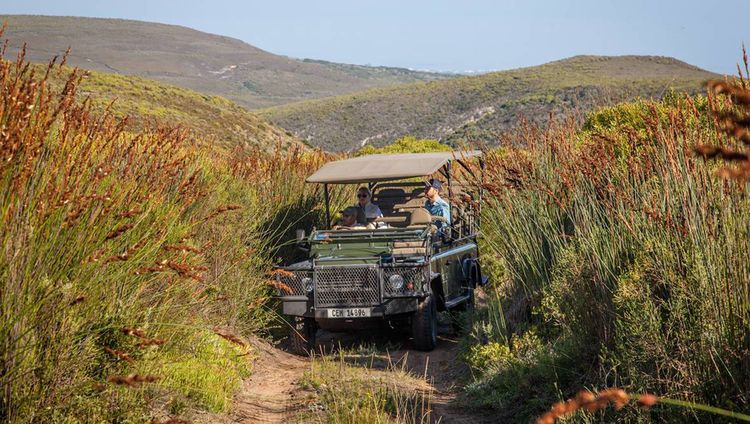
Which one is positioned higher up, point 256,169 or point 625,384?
point 256,169

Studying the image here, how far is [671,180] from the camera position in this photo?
18.0 feet

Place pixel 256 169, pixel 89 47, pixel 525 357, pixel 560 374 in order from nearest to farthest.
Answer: pixel 560 374
pixel 525 357
pixel 256 169
pixel 89 47

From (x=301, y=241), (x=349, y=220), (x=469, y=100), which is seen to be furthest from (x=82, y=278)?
(x=469, y=100)

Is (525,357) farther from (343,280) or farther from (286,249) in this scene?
(286,249)

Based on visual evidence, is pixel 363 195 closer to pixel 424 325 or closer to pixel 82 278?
pixel 424 325

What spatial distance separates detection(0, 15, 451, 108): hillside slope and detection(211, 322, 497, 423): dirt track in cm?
10471

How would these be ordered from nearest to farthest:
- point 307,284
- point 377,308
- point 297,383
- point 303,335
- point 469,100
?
point 297,383
point 377,308
point 307,284
point 303,335
point 469,100

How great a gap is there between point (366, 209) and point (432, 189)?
91 centimetres

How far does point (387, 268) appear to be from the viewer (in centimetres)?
945

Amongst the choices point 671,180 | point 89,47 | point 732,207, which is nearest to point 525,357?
point 671,180

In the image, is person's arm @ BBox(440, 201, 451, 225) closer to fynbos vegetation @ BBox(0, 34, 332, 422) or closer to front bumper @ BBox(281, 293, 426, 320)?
front bumper @ BBox(281, 293, 426, 320)

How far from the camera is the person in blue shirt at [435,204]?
11.0 m

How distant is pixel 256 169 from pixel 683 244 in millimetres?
8492

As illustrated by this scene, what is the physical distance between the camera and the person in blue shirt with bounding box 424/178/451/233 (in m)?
11.0
